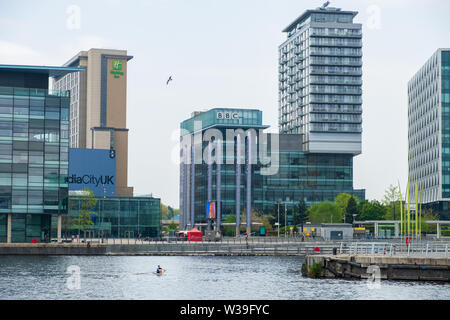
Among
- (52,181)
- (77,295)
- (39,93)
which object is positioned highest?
(39,93)

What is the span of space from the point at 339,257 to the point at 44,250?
59996 mm

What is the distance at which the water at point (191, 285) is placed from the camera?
6481 centimetres

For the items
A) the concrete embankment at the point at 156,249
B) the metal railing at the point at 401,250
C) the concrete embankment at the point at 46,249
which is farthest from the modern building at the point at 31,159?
the metal railing at the point at 401,250

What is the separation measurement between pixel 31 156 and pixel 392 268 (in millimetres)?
78762

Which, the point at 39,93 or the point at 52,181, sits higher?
A: the point at 39,93

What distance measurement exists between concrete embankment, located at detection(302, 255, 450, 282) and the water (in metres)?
1.66

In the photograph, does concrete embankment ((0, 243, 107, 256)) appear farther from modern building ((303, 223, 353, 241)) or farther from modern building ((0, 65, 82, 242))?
modern building ((303, 223, 353, 241))

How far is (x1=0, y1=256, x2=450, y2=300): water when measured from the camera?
64.8 m

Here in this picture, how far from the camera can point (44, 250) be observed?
12700cm

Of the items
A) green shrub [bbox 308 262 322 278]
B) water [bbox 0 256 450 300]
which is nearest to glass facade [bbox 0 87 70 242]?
water [bbox 0 256 450 300]

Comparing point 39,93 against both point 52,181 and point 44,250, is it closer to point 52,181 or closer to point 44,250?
point 52,181
